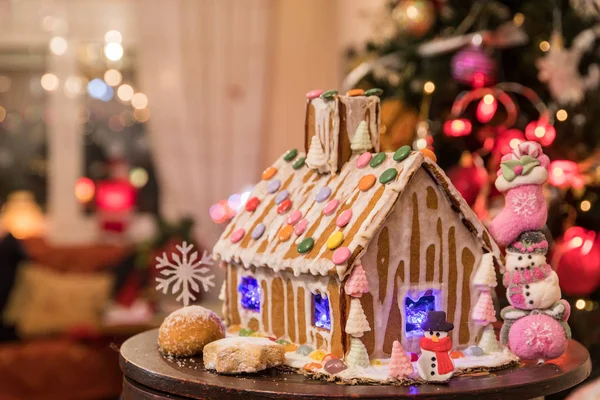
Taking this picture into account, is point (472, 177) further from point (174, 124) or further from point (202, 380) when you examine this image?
point (174, 124)

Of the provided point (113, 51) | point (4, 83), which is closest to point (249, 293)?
point (113, 51)

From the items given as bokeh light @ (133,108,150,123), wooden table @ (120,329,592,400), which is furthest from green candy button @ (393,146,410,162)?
bokeh light @ (133,108,150,123)

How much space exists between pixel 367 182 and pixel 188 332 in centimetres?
47

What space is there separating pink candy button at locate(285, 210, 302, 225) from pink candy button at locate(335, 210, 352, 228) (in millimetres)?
165

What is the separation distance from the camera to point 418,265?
169 centimetres

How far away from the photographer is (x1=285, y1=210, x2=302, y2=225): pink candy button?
5.95ft

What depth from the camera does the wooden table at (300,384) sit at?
4.73 ft

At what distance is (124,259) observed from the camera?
5.00 m

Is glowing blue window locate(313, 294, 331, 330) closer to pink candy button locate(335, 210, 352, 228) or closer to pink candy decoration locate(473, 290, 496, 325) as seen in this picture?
pink candy button locate(335, 210, 352, 228)

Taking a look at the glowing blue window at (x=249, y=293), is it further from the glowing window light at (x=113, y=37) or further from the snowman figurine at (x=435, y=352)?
the glowing window light at (x=113, y=37)

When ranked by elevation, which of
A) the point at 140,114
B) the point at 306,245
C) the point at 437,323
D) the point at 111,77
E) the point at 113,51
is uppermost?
the point at 113,51

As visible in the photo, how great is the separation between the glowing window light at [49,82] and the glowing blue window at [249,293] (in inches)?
151

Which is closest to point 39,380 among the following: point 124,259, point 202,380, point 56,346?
point 56,346

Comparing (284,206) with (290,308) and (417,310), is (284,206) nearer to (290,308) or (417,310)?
(290,308)
